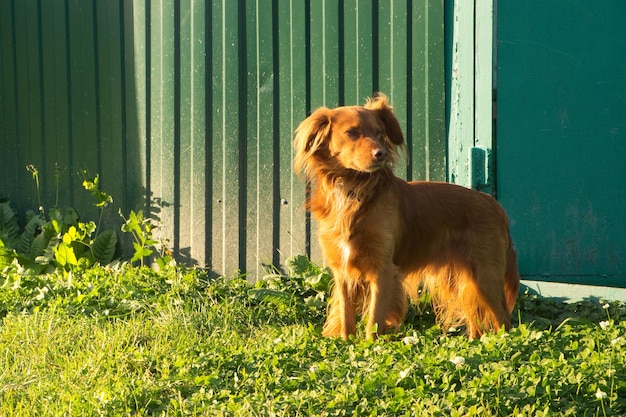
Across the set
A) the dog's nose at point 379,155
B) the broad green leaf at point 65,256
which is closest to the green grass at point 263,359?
the broad green leaf at point 65,256

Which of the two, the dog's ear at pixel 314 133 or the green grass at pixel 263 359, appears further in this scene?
the dog's ear at pixel 314 133

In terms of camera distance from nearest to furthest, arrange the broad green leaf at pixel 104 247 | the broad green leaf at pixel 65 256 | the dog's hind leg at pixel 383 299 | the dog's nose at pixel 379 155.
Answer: the dog's nose at pixel 379 155 → the dog's hind leg at pixel 383 299 → the broad green leaf at pixel 65 256 → the broad green leaf at pixel 104 247

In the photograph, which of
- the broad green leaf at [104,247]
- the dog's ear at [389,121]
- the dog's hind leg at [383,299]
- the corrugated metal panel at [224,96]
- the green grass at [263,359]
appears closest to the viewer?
the green grass at [263,359]

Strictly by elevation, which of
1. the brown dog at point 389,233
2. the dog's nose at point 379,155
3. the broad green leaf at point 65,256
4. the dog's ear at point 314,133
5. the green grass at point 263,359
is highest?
the dog's ear at point 314,133

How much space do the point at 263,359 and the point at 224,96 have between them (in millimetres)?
2689

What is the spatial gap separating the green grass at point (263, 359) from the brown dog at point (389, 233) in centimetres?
26

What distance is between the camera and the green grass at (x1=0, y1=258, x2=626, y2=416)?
3.29 m

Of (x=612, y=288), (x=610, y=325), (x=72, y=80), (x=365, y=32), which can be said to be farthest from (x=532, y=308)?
(x=72, y=80)

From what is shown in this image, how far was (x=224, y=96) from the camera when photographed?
617cm

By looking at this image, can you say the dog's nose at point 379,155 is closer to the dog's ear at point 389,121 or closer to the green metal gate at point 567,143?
the dog's ear at point 389,121

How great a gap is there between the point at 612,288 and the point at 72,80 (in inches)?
→ 170

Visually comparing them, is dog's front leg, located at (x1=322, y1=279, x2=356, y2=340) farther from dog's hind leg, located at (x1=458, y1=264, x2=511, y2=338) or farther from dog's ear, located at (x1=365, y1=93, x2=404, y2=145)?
dog's ear, located at (x1=365, y1=93, x2=404, y2=145)

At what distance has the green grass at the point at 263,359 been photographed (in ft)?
10.8

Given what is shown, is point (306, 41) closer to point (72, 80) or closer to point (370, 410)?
point (72, 80)
